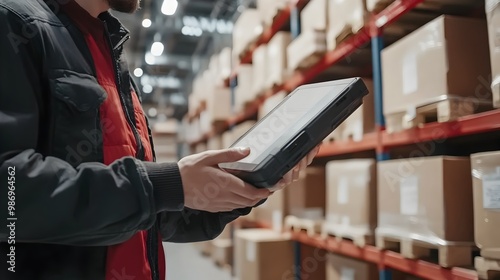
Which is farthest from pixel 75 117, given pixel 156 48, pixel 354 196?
pixel 156 48

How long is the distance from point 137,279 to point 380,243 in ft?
6.21

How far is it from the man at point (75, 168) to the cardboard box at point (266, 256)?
2729 millimetres

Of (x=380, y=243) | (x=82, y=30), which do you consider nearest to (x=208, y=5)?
(x=380, y=243)

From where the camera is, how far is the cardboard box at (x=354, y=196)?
117 inches

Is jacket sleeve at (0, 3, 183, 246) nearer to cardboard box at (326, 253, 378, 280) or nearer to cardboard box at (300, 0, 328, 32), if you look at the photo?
cardboard box at (326, 253, 378, 280)

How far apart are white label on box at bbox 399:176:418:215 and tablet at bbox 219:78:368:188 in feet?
3.88

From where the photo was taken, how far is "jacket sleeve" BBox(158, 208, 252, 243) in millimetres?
1610

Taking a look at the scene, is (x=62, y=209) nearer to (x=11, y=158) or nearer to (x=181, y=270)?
(x=11, y=158)

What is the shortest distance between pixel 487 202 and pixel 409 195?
0.55 meters

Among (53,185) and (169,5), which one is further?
(169,5)

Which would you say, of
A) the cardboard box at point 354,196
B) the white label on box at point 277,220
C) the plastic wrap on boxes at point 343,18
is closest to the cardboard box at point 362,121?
the cardboard box at point 354,196

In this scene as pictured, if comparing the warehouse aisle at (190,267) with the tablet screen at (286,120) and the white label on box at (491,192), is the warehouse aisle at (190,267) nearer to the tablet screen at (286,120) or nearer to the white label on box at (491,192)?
the white label on box at (491,192)

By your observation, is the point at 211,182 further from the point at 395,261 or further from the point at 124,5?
the point at 395,261

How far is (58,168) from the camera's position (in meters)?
1.01
